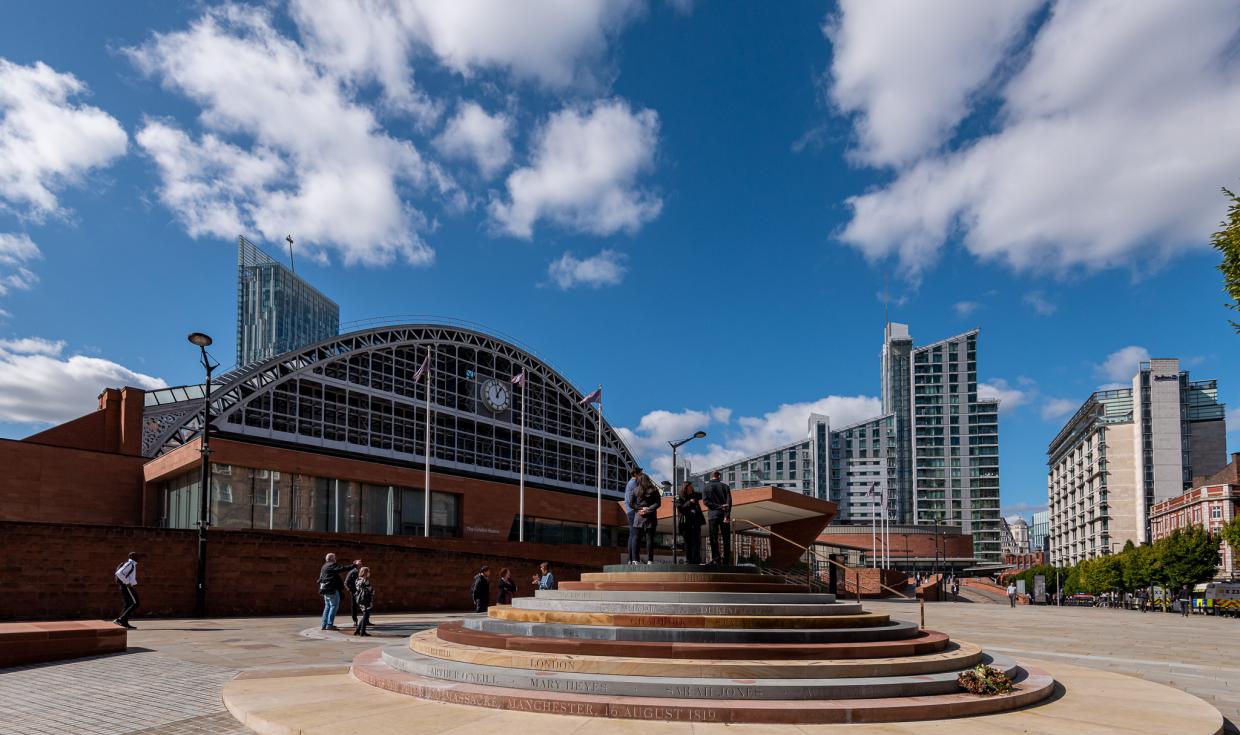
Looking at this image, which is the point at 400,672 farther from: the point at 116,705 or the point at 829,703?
the point at 829,703

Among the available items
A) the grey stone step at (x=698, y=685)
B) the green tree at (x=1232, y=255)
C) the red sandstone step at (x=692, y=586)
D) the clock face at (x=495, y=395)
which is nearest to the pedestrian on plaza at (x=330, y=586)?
the red sandstone step at (x=692, y=586)

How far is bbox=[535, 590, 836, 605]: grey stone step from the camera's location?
450 inches

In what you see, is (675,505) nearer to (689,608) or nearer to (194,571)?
(689,608)

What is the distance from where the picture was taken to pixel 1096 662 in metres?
16.0

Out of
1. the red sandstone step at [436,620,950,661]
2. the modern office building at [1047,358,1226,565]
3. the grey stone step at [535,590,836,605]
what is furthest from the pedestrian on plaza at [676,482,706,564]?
the modern office building at [1047,358,1226,565]

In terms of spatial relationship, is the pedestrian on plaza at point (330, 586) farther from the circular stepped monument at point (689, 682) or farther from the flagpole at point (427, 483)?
the flagpole at point (427, 483)

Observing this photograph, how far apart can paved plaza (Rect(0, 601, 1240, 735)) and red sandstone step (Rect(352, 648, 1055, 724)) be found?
2.17ft

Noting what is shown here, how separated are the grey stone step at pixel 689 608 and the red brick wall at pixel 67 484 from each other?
99.6 feet

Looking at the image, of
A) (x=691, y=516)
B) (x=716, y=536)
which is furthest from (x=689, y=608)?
(x=691, y=516)

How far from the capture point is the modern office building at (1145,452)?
10738cm

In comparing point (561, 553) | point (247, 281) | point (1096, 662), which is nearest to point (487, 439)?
point (561, 553)

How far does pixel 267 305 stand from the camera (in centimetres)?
14812

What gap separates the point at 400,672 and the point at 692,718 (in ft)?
13.8

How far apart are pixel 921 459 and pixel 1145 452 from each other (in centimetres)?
4841
